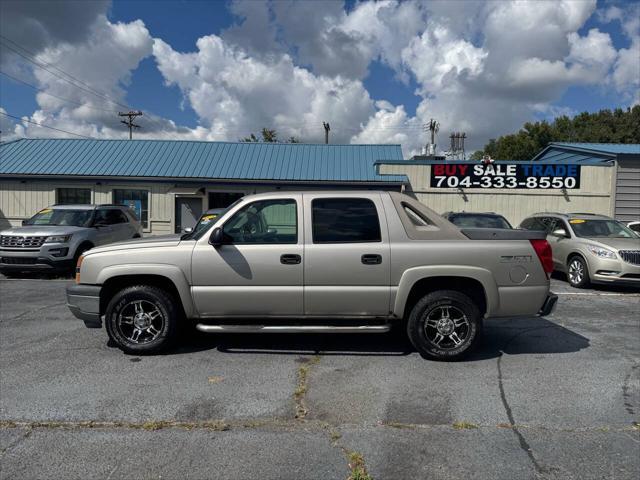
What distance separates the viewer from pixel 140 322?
5355 millimetres

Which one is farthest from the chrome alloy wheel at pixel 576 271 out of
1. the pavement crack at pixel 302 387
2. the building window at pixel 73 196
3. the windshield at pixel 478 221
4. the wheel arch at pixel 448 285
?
the building window at pixel 73 196

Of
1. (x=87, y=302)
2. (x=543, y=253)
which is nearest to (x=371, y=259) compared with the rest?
(x=543, y=253)

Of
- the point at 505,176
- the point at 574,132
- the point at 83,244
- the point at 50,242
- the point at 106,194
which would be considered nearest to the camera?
the point at 50,242

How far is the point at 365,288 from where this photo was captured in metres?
5.10

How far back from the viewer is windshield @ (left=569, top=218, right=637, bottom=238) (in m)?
11.2

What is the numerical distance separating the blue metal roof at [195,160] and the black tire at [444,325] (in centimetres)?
1414

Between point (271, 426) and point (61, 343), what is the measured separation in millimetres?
3434

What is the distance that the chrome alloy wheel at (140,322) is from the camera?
5340mm

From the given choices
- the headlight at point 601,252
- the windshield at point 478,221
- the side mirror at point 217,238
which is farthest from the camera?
the windshield at point 478,221

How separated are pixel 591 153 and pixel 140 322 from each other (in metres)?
19.1

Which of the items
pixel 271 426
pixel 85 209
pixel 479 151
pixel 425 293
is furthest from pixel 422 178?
pixel 479 151

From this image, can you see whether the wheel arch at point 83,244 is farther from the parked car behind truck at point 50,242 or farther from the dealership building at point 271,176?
the dealership building at point 271,176

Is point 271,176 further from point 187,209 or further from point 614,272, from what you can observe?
point 614,272

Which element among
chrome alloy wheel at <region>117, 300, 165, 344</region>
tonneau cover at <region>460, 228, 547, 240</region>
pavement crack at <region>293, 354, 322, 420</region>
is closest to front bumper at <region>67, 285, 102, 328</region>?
chrome alloy wheel at <region>117, 300, 165, 344</region>
